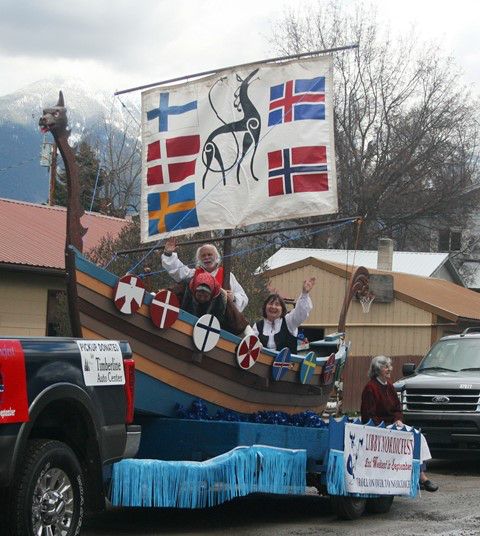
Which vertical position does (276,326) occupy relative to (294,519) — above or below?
above

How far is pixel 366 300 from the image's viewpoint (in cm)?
3141

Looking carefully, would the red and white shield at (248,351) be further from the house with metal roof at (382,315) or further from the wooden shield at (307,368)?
the house with metal roof at (382,315)

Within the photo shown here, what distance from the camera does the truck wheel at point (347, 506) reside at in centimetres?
1088

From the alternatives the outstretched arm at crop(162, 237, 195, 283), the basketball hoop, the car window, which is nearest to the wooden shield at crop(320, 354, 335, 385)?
the outstretched arm at crop(162, 237, 195, 283)

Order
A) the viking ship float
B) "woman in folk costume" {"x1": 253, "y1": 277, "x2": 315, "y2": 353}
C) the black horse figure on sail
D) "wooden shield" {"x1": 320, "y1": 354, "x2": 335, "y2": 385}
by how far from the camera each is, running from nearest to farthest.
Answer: "woman in folk costume" {"x1": 253, "y1": 277, "x2": 315, "y2": 353} < "wooden shield" {"x1": 320, "y1": 354, "x2": 335, "y2": 385} < the viking ship float < the black horse figure on sail

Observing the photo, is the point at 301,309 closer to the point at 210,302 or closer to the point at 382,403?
the point at 210,302

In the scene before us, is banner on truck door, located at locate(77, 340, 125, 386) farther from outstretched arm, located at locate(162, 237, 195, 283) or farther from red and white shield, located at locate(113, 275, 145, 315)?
outstretched arm, located at locate(162, 237, 195, 283)

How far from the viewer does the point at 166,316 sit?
33.0ft

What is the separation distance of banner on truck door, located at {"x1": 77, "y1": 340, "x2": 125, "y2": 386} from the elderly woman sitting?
4.33m

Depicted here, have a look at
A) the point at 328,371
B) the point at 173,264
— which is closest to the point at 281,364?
the point at 328,371

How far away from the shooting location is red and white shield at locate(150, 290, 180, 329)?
10.0 metres

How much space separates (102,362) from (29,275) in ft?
52.8

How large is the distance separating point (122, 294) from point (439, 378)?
8.17 m

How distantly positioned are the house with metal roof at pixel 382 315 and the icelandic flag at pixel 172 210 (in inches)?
701
